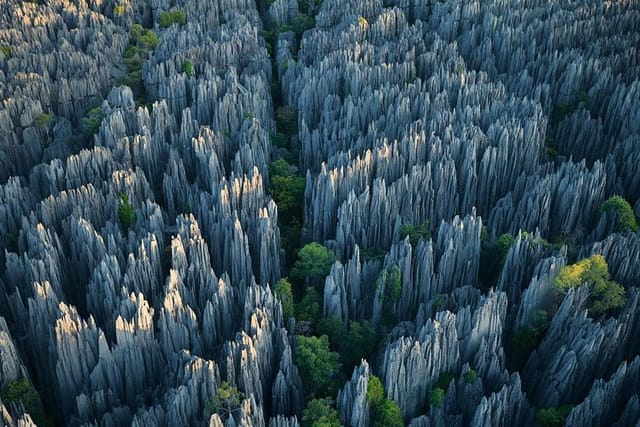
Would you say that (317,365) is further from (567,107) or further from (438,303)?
(567,107)

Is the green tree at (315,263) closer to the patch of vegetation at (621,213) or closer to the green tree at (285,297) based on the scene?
the green tree at (285,297)

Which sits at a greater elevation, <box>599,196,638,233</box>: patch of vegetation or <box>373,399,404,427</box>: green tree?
<box>599,196,638,233</box>: patch of vegetation

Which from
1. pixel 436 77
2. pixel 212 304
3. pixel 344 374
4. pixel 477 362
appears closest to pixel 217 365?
pixel 212 304

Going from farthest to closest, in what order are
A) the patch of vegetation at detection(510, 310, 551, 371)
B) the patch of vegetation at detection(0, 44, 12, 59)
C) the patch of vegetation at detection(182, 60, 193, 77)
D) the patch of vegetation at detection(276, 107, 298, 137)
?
the patch of vegetation at detection(0, 44, 12, 59)
the patch of vegetation at detection(182, 60, 193, 77)
the patch of vegetation at detection(276, 107, 298, 137)
the patch of vegetation at detection(510, 310, 551, 371)

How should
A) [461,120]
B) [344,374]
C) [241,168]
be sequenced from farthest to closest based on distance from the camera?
[461,120], [241,168], [344,374]

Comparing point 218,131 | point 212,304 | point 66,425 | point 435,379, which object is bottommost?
point 66,425

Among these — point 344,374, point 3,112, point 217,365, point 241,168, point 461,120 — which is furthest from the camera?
point 3,112

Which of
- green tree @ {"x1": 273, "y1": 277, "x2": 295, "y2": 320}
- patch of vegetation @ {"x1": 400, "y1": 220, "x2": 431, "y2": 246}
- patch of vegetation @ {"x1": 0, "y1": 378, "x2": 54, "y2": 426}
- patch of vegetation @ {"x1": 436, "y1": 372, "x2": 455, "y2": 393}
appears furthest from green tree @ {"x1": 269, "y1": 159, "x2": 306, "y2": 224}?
patch of vegetation @ {"x1": 0, "y1": 378, "x2": 54, "y2": 426}

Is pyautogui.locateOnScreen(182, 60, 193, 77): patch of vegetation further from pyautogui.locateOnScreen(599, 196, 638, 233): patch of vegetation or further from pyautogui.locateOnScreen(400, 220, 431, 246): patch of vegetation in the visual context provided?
pyautogui.locateOnScreen(599, 196, 638, 233): patch of vegetation

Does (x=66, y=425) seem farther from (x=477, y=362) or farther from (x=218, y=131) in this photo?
(x=218, y=131)
